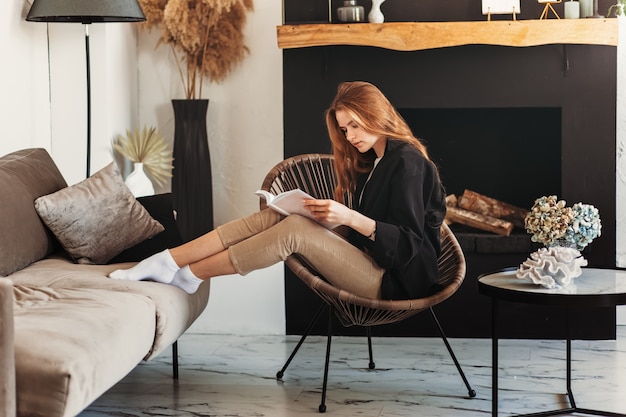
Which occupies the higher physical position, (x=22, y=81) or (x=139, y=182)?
(x=22, y=81)

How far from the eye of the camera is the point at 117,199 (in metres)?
3.38

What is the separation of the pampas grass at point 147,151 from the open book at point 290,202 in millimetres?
1256

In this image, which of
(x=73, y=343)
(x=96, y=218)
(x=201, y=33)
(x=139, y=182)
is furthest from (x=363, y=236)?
(x=201, y=33)

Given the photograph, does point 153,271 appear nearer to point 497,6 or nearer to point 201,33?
point 201,33

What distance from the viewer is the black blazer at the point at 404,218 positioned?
9.92 feet

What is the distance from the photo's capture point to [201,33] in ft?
14.1

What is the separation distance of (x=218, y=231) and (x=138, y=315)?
1.75 ft

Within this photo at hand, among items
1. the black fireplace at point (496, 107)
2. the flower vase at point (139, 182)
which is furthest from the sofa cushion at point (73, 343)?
the black fireplace at point (496, 107)

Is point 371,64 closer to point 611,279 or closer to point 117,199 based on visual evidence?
point 117,199

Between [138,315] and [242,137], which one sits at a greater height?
[242,137]

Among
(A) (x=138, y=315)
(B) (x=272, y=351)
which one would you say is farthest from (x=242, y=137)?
(A) (x=138, y=315)

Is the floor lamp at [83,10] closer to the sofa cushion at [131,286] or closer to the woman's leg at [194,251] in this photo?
the sofa cushion at [131,286]

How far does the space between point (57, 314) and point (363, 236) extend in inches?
43.2

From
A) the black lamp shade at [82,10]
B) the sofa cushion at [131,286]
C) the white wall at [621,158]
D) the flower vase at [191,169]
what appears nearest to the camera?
the sofa cushion at [131,286]
